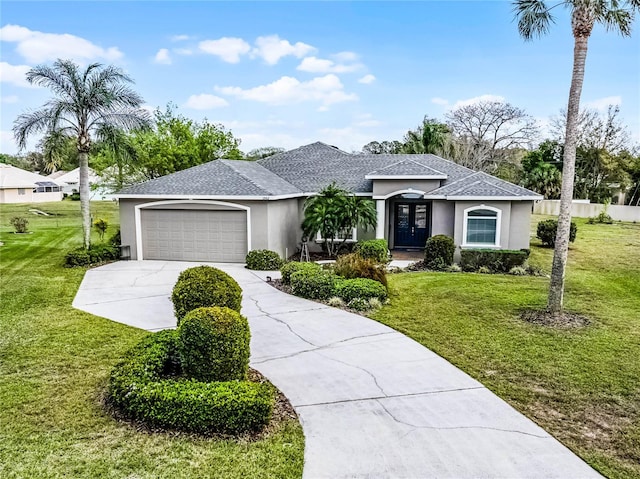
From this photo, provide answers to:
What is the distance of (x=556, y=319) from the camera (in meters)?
10.1

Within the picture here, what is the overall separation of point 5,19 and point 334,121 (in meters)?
29.3

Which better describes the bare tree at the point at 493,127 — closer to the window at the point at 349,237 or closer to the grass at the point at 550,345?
the window at the point at 349,237

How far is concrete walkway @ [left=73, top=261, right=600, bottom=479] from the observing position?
481cm

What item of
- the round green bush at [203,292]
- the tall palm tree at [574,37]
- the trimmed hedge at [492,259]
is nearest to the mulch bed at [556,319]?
the tall palm tree at [574,37]

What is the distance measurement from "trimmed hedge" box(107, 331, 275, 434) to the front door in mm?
16184

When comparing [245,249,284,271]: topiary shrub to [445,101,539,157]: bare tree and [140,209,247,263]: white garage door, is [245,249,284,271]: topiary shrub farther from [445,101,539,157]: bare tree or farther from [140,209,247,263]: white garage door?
[445,101,539,157]: bare tree

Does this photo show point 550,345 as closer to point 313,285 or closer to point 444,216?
point 313,285

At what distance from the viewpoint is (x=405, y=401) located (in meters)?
6.25

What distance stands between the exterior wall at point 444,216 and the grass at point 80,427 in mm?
12546

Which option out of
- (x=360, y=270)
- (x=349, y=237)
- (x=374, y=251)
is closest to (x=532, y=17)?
(x=360, y=270)

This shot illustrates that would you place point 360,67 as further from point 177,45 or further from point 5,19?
point 5,19

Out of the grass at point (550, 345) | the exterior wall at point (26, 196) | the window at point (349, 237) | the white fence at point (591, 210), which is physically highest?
the exterior wall at point (26, 196)

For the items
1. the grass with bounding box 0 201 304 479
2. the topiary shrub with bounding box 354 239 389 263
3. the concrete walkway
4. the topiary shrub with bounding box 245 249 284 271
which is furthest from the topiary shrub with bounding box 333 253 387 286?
the grass with bounding box 0 201 304 479

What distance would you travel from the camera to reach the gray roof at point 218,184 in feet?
56.6
